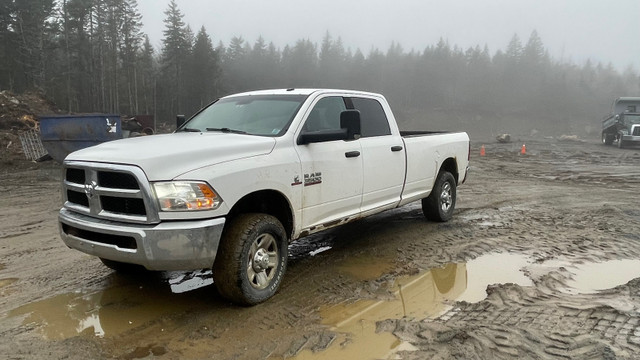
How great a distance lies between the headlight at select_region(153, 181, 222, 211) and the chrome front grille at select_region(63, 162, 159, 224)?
3.1 inches

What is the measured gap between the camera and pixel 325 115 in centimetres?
506

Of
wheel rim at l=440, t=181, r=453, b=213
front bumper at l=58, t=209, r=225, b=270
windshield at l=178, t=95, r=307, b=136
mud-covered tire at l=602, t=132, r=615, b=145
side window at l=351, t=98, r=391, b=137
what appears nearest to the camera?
front bumper at l=58, t=209, r=225, b=270

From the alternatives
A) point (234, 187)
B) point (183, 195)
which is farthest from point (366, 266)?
point (183, 195)

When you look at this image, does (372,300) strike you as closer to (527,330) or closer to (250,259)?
(250,259)

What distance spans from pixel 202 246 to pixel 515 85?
4108 inches

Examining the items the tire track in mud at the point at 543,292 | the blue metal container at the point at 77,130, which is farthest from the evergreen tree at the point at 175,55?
the tire track in mud at the point at 543,292

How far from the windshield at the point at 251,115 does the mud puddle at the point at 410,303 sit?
6.09ft

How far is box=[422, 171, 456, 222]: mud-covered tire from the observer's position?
705 centimetres

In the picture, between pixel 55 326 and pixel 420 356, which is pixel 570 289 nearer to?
pixel 420 356

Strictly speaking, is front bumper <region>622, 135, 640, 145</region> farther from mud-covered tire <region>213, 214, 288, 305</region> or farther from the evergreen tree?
the evergreen tree

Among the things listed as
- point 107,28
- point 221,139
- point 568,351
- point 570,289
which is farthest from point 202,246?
point 107,28

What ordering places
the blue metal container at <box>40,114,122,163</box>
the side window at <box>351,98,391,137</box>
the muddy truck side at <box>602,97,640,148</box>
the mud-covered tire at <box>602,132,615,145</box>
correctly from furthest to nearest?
the mud-covered tire at <box>602,132,615,145</box>, the muddy truck side at <box>602,97,640,148</box>, the blue metal container at <box>40,114,122,163</box>, the side window at <box>351,98,391,137</box>

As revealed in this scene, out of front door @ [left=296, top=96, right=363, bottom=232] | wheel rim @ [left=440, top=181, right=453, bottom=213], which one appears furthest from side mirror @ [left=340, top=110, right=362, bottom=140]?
wheel rim @ [left=440, top=181, right=453, bottom=213]

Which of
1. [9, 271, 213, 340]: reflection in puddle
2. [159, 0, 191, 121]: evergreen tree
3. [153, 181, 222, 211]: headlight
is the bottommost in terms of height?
[9, 271, 213, 340]: reflection in puddle
